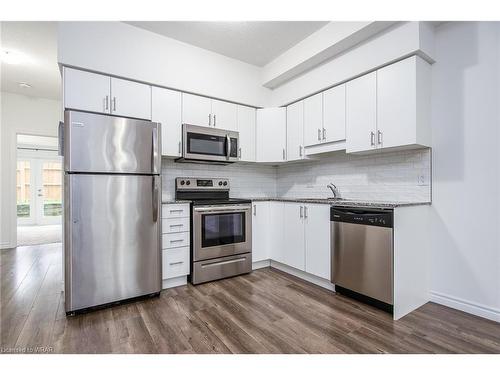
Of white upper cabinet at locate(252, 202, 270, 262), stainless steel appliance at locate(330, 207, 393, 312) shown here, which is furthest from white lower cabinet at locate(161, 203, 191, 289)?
stainless steel appliance at locate(330, 207, 393, 312)

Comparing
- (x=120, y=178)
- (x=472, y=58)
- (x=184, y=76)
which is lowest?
(x=120, y=178)

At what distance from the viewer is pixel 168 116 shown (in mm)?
2844

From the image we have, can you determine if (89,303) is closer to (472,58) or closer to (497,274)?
(497,274)

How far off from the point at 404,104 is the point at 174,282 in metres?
2.82

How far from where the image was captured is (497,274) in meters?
1.99

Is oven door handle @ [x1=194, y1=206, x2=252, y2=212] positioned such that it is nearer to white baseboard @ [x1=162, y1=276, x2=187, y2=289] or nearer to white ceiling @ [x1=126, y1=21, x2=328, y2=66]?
white baseboard @ [x1=162, y1=276, x2=187, y2=289]

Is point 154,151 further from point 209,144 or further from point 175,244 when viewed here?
point 175,244

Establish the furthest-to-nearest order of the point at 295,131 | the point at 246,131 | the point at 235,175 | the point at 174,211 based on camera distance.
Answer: the point at 235,175 < the point at 246,131 < the point at 295,131 < the point at 174,211

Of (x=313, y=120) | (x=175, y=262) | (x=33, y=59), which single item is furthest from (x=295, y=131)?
(x=33, y=59)

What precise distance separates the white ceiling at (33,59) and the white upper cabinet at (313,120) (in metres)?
2.90

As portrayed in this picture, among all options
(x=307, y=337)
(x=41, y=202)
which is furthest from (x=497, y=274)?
(x=41, y=202)

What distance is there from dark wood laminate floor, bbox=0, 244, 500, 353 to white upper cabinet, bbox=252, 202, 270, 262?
620mm

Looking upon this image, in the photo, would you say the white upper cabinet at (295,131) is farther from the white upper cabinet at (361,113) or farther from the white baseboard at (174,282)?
the white baseboard at (174,282)
